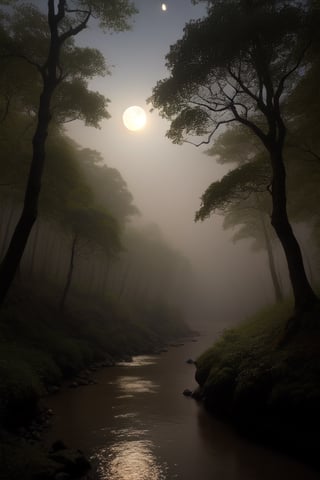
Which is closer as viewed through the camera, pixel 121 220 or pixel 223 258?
pixel 121 220

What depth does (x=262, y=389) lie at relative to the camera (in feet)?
28.3

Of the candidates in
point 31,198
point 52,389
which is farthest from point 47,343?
point 31,198

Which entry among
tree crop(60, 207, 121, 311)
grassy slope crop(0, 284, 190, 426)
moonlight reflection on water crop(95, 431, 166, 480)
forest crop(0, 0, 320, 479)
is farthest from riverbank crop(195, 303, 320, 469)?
tree crop(60, 207, 121, 311)

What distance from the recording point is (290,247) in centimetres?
1055

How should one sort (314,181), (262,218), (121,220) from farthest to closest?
(121,220) < (262,218) < (314,181)

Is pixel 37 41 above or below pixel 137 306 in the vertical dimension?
above

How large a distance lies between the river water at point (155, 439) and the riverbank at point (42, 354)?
100cm

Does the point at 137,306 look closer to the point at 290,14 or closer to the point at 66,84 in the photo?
the point at 66,84

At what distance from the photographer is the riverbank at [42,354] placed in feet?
21.3

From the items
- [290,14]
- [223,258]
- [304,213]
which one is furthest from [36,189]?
[223,258]

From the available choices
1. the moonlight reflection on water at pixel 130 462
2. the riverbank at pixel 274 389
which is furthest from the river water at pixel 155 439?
the riverbank at pixel 274 389

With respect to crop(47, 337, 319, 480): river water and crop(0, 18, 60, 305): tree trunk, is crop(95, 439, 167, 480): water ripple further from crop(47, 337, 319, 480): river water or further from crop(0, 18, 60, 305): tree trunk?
crop(0, 18, 60, 305): tree trunk

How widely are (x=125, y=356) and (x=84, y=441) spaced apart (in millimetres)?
16374

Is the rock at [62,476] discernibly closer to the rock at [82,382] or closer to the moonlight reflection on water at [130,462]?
the moonlight reflection on water at [130,462]
